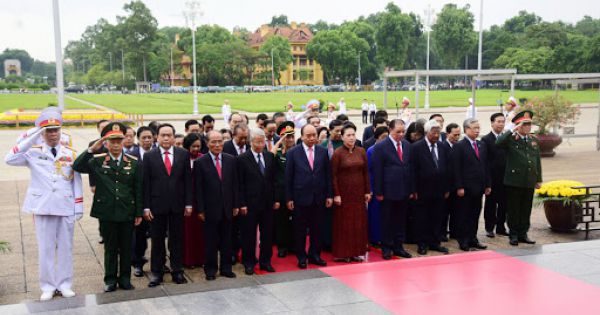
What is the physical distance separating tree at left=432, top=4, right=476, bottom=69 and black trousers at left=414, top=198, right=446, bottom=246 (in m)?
103

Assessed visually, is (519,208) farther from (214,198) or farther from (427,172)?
(214,198)

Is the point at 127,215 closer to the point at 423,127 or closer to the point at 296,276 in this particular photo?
the point at 296,276

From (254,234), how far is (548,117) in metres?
14.0

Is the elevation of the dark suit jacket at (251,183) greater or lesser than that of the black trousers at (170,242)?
greater

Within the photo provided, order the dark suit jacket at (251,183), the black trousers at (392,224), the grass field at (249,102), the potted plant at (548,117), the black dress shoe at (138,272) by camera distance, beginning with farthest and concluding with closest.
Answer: the grass field at (249,102), the potted plant at (548,117), the black trousers at (392,224), the black dress shoe at (138,272), the dark suit jacket at (251,183)

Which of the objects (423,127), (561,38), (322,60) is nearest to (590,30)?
(561,38)

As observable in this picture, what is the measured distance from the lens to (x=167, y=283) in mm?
6621

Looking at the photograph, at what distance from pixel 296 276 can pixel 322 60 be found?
10358 centimetres

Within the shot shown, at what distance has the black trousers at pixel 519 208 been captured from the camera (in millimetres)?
8156

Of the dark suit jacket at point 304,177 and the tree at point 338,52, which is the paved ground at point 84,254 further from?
the tree at point 338,52

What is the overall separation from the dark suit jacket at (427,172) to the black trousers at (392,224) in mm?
345

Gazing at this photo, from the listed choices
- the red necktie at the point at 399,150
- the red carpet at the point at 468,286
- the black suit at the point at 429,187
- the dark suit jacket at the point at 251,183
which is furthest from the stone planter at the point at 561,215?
the dark suit jacket at the point at 251,183

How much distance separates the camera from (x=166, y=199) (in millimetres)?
6406

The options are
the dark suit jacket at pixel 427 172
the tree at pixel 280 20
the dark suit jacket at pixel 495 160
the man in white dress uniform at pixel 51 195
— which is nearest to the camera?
the man in white dress uniform at pixel 51 195
